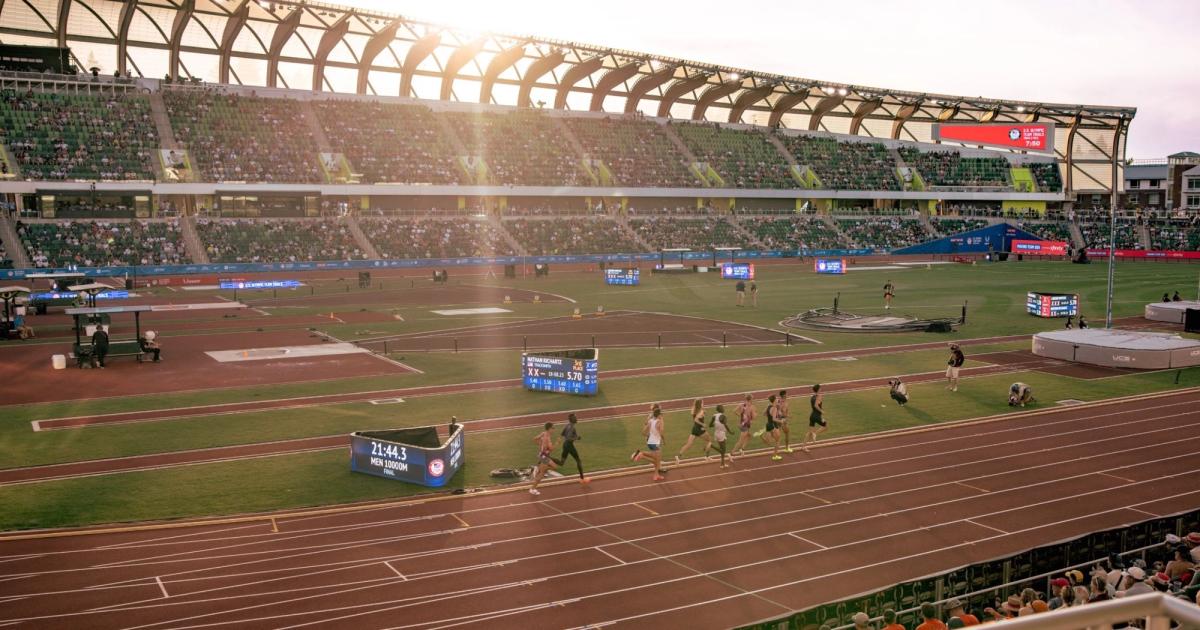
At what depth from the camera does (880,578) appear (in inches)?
582

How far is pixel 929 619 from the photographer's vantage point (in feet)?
37.2

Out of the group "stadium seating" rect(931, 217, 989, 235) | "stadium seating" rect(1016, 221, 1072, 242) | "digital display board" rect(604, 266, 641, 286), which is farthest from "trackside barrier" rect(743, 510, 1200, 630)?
"stadium seating" rect(1016, 221, 1072, 242)

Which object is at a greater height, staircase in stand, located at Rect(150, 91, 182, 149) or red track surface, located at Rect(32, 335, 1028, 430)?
staircase in stand, located at Rect(150, 91, 182, 149)

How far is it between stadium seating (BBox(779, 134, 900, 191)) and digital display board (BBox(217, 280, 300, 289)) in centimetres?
6899

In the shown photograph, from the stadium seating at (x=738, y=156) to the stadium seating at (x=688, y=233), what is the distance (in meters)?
9.86

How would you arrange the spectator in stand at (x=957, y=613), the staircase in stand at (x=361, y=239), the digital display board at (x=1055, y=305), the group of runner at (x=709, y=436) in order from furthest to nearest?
the staircase in stand at (x=361, y=239) < the digital display board at (x=1055, y=305) < the group of runner at (x=709, y=436) < the spectator in stand at (x=957, y=613)

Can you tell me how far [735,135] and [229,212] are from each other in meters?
62.6

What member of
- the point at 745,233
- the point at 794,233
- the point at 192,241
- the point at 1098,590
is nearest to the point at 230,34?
the point at 192,241

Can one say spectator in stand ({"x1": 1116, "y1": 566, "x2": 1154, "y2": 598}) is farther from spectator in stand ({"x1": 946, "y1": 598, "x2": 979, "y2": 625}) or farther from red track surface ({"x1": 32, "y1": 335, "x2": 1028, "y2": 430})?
red track surface ({"x1": 32, "y1": 335, "x2": 1028, "y2": 430})

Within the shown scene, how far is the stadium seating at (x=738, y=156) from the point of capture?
4227 inches

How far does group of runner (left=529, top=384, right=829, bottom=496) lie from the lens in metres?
19.7

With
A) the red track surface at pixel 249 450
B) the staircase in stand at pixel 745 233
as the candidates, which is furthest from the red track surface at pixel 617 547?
the staircase in stand at pixel 745 233

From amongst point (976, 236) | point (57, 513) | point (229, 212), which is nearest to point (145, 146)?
point (229, 212)

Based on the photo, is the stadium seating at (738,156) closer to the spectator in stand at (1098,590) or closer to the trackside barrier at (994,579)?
the trackside barrier at (994,579)
